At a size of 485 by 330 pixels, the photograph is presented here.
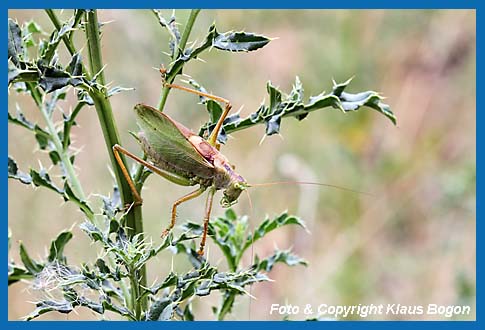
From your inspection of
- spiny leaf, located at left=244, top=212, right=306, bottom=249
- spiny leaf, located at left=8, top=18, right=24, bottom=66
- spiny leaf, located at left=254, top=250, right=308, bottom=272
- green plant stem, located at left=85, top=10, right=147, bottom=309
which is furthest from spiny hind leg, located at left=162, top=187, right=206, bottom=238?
spiny leaf, located at left=8, top=18, right=24, bottom=66

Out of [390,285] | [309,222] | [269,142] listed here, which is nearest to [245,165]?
[269,142]

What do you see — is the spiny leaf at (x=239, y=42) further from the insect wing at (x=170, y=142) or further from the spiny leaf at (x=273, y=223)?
the spiny leaf at (x=273, y=223)

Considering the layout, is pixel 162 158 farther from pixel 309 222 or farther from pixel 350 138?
pixel 350 138

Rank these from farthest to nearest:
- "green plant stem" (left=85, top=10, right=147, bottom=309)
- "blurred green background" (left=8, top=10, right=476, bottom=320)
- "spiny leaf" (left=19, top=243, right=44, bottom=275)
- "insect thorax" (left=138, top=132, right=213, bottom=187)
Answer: "blurred green background" (left=8, top=10, right=476, bottom=320), "spiny leaf" (left=19, top=243, right=44, bottom=275), "insect thorax" (left=138, top=132, right=213, bottom=187), "green plant stem" (left=85, top=10, right=147, bottom=309)

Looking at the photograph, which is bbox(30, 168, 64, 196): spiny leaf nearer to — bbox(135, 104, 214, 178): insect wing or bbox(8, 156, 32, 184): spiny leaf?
bbox(8, 156, 32, 184): spiny leaf

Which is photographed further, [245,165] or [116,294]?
[245,165]

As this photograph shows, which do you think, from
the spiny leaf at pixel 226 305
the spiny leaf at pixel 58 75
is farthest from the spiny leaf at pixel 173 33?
the spiny leaf at pixel 226 305
